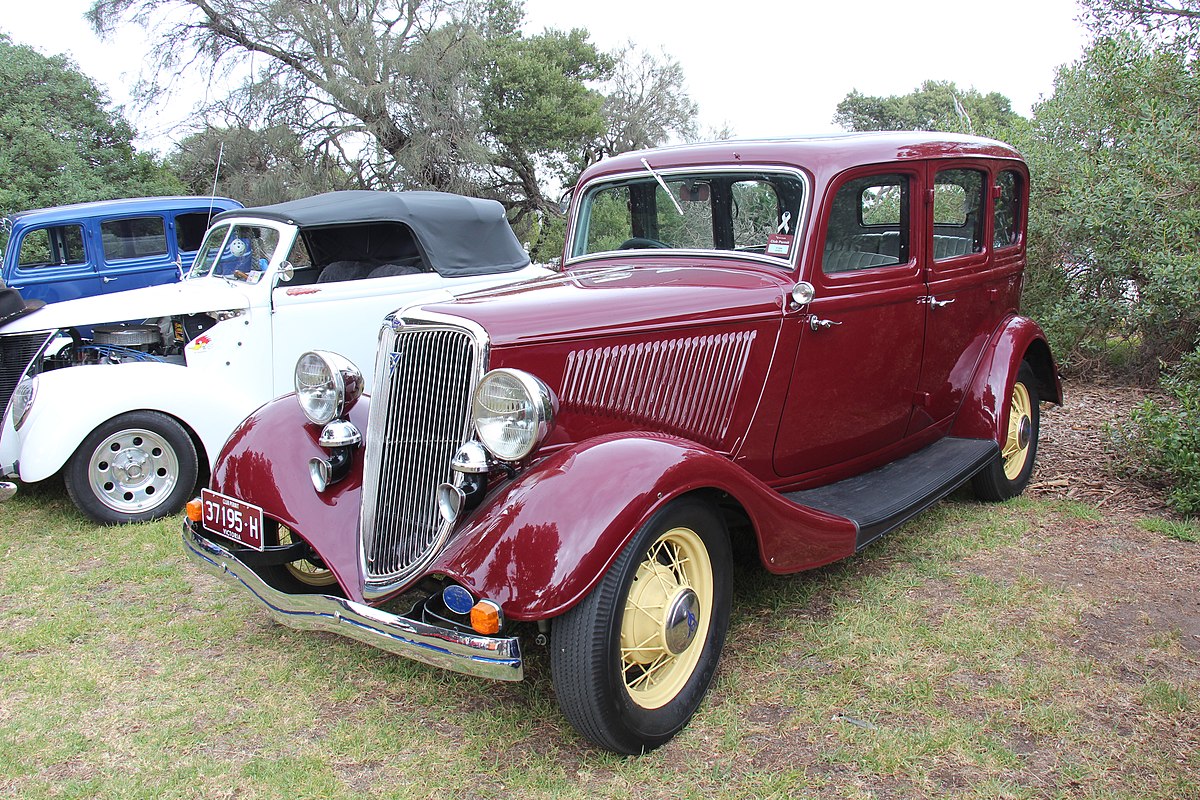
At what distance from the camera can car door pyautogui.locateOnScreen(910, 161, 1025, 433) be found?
14.1 feet

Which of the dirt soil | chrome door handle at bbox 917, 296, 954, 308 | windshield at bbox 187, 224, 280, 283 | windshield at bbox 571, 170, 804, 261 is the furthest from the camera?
windshield at bbox 187, 224, 280, 283

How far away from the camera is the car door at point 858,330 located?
3.65 m

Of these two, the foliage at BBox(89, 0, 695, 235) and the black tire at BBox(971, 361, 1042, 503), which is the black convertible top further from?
the foliage at BBox(89, 0, 695, 235)

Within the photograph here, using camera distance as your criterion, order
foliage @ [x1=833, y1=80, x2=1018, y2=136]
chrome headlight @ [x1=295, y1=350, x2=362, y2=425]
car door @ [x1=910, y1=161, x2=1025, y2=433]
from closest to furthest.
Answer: chrome headlight @ [x1=295, y1=350, x2=362, y2=425], car door @ [x1=910, y1=161, x2=1025, y2=433], foliage @ [x1=833, y1=80, x2=1018, y2=136]

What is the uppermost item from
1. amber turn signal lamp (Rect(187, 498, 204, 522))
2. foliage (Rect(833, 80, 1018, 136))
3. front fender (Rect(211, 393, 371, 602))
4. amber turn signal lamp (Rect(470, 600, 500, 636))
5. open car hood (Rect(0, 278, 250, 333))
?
foliage (Rect(833, 80, 1018, 136))

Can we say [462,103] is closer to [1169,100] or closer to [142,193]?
[142,193]

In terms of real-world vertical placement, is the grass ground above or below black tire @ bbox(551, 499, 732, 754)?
below

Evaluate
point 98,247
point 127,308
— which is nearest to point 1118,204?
point 127,308

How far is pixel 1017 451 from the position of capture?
5.13 metres

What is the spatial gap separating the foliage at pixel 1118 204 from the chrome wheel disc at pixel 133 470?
6.34 metres

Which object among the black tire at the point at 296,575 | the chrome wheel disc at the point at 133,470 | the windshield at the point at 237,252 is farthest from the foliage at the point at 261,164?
the black tire at the point at 296,575

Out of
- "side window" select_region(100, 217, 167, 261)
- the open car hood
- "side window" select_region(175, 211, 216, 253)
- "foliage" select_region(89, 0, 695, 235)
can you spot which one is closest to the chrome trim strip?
the open car hood

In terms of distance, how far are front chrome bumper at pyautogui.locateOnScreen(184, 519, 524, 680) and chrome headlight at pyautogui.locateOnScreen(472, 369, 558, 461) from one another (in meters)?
0.57

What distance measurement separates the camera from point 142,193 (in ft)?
61.5
